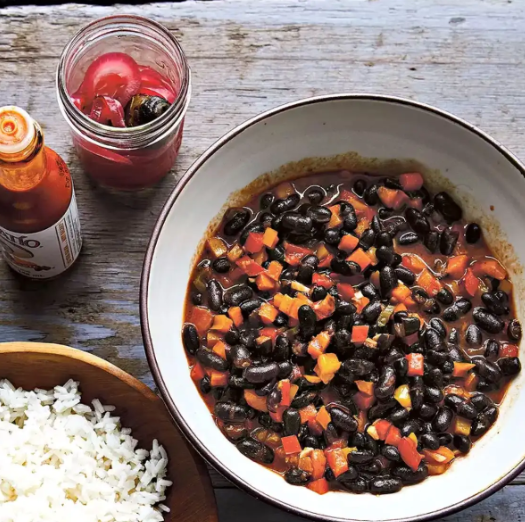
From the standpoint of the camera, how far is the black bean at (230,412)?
2.06 meters

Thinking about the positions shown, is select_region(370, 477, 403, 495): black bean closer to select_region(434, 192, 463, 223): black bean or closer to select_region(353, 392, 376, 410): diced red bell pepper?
select_region(353, 392, 376, 410): diced red bell pepper

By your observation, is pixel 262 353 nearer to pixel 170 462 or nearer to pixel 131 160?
pixel 170 462

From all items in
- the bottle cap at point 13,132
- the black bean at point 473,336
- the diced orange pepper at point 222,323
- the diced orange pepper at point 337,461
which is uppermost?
the bottle cap at point 13,132

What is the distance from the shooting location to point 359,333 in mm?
2098

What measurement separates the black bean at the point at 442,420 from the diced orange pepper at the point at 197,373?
0.62 meters

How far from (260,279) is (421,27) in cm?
99

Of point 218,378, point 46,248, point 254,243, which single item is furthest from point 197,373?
point 46,248

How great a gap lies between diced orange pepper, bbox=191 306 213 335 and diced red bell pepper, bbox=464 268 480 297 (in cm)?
71

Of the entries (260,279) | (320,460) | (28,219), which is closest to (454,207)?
(260,279)

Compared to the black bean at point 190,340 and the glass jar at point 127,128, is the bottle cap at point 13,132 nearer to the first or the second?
the glass jar at point 127,128

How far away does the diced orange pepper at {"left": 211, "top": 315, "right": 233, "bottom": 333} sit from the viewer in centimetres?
213

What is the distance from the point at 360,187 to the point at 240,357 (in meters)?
0.60

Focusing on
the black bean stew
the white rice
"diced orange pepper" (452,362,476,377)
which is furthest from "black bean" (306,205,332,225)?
the white rice

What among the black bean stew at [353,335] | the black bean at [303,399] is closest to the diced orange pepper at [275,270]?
the black bean stew at [353,335]
